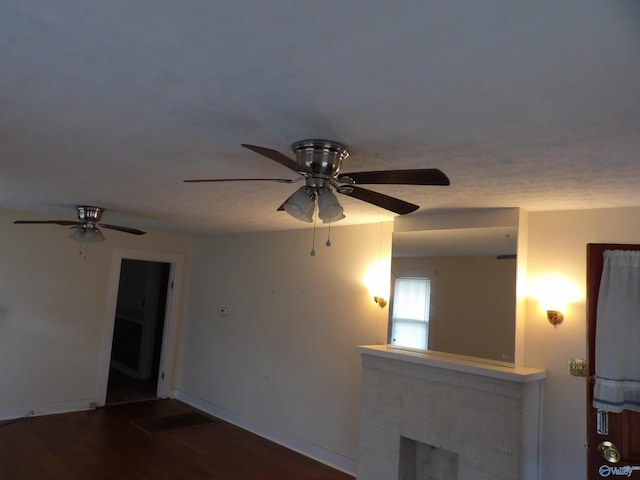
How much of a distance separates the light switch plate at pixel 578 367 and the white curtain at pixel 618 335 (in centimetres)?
13

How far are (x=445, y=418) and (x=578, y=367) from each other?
97cm

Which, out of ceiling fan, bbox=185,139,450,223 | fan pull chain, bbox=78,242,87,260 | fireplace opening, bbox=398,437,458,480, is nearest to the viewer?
ceiling fan, bbox=185,139,450,223

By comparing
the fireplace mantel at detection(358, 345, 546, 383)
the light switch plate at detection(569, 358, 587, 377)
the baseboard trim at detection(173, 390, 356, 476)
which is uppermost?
the light switch plate at detection(569, 358, 587, 377)

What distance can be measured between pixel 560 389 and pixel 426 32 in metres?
2.89

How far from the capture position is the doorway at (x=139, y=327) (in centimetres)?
729

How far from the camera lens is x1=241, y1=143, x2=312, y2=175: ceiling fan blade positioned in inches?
63.9

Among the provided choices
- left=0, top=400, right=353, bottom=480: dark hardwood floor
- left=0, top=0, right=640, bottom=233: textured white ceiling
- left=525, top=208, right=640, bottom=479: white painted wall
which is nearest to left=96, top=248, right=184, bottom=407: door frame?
left=0, top=400, right=353, bottom=480: dark hardwood floor

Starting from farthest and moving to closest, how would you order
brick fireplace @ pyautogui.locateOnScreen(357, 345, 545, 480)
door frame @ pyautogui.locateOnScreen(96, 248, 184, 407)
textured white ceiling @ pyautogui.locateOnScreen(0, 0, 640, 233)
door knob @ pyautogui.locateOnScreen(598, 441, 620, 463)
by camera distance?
door frame @ pyautogui.locateOnScreen(96, 248, 184, 407) → brick fireplace @ pyautogui.locateOnScreen(357, 345, 545, 480) → door knob @ pyautogui.locateOnScreen(598, 441, 620, 463) → textured white ceiling @ pyautogui.locateOnScreen(0, 0, 640, 233)

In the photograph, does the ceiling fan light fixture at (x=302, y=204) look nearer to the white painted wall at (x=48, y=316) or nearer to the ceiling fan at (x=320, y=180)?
the ceiling fan at (x=320, y=180)

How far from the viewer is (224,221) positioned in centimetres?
475

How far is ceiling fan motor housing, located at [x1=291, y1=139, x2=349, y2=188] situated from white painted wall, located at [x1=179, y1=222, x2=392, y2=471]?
224 centimetres

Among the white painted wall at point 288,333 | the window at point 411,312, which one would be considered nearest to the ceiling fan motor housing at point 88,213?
the white painted wall at point 288,333

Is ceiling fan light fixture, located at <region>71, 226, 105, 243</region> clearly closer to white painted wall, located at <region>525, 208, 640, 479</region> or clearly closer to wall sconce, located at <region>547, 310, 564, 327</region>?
white painted wall, located at <region>525, 208, 640, 479</region>

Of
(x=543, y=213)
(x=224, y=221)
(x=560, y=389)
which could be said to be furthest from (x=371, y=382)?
(x=224, y=221)
